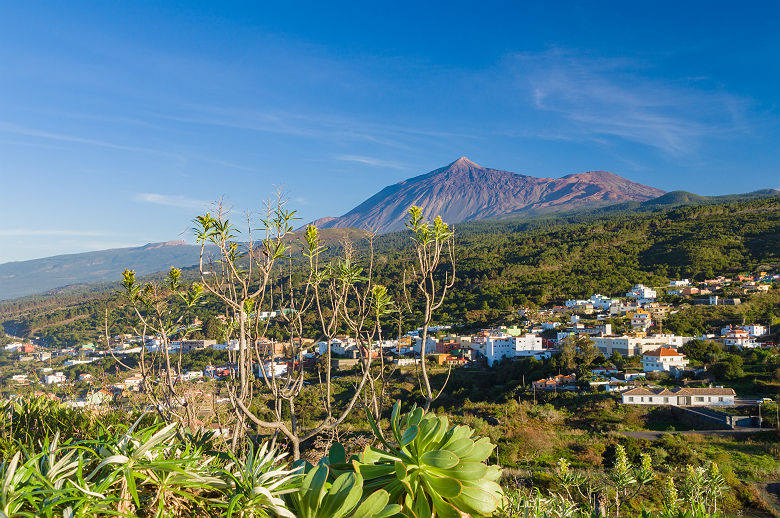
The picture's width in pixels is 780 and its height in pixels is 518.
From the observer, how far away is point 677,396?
61.2 feet

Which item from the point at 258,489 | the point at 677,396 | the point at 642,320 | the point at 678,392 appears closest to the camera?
the point at 258,489

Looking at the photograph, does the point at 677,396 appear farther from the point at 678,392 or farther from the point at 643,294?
the point at 643,294

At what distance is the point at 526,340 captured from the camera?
101 feet

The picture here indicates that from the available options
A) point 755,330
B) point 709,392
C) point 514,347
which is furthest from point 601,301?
point 709,392

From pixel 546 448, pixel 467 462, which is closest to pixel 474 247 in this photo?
pixel 546 448

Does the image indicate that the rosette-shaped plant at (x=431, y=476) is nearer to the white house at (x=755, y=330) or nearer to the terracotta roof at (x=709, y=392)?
the terracotta roof at (x=709, y=392)

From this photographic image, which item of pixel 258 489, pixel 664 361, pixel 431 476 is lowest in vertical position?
pixel 664 361

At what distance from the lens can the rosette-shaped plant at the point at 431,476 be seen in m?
1.08

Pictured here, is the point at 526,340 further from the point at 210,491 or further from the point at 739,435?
the point at 210,491

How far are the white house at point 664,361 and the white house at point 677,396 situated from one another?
462cm

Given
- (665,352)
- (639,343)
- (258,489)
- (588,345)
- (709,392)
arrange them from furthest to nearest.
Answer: (639,343) < (588,345) < (665,352) < (709,392) < (258,489)

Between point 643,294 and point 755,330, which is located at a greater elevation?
point 643,294

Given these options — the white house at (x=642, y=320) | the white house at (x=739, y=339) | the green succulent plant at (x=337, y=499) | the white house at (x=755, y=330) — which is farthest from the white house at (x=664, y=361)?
the green succulent plant at (x=337, y=499)

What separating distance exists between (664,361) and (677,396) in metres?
5.34
